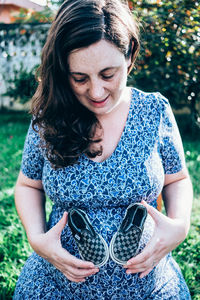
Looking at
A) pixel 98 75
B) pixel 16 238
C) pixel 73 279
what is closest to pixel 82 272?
pixel 73 279

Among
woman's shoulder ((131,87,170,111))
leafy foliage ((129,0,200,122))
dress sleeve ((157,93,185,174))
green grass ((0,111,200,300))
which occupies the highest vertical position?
woman's shoulder ((131,87,170,111))

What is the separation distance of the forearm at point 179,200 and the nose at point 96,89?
59 cm

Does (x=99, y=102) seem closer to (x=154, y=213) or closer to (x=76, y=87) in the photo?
(x=76, y=87)

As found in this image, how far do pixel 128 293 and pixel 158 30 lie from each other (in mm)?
4294

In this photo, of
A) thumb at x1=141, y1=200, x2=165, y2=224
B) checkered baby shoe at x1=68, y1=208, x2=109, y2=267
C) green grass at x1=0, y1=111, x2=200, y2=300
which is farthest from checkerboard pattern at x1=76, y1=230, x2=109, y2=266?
green grass at x1=0, y1=111, x2=200, y2=300

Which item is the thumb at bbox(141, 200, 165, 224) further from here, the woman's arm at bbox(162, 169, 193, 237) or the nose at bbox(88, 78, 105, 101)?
the nose at bbox(88, 78, 105, 101)

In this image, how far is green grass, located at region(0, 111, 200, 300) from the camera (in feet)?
7.53

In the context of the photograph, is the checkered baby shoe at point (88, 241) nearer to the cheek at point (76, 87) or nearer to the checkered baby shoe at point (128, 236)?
the checkered baby shoe at point (128, 236)

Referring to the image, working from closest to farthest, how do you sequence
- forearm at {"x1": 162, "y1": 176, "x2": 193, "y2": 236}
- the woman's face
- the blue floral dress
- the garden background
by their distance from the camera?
the woman's face → the blue floral dress → forearm at {"x1": 162, "y1": 176, "x2": 193, "y2": 236} → the garden background

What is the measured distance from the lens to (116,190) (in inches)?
58.3

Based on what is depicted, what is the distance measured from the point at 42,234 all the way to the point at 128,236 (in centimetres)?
39

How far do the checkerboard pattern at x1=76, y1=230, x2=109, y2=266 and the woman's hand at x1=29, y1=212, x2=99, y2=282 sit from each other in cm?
3

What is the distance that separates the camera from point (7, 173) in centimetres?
430

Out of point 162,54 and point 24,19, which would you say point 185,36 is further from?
point 24,19
